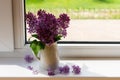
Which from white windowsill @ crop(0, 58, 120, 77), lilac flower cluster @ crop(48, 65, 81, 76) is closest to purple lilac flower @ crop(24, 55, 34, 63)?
white windowsill @ crop(0, 58, 120, 77)

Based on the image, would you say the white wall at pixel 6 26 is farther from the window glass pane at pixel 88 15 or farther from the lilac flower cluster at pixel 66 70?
the lilac flower cluster at pixel 66 70

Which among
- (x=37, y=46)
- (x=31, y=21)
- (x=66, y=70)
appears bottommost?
(x=66, y=70)

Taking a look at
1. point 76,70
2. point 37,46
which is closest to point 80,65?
point 76,70

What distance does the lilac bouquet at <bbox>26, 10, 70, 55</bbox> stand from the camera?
1.11 meters

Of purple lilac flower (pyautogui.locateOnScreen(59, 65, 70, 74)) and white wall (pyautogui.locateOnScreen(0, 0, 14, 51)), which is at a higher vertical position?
white wall (pyautogui.locateOnScreen(0, 0, 14, 51))

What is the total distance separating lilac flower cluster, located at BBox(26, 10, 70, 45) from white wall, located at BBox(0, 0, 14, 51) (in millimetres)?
170

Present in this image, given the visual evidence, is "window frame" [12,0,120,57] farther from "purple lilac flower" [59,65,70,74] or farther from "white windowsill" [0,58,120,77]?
"purple lilac flower" [59,65,70,74]

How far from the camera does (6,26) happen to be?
1.26 m

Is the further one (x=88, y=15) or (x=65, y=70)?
(x=88, y=15)

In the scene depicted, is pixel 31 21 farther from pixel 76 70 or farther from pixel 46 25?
pixel 76 70

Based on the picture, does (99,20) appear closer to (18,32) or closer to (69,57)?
(69,57)

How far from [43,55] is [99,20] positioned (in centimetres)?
37

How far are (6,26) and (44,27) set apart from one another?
9.8 inches

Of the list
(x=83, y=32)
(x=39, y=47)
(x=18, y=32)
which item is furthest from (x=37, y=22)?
(x=83, y=32)
